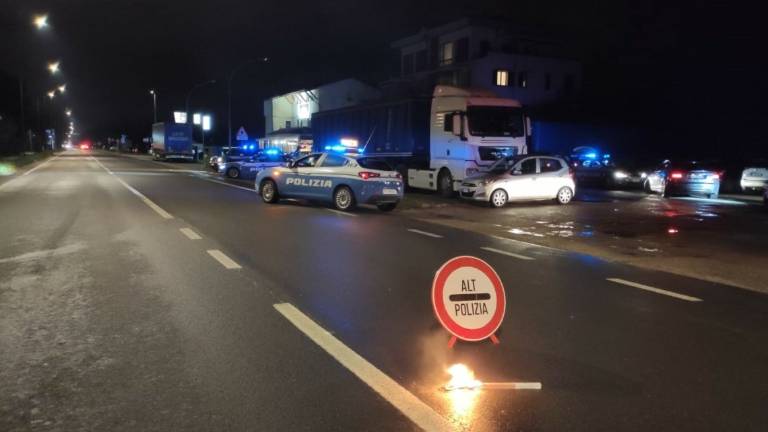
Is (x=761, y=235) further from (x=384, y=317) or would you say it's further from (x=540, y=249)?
(x=384, y=317)

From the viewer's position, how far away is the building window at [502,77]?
5297 centimetres

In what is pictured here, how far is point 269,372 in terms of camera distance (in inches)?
190

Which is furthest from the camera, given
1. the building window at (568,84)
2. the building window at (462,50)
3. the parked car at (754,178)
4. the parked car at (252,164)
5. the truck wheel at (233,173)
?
the building window at (568,84)

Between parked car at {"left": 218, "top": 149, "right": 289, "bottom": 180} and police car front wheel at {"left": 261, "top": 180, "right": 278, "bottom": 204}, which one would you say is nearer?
police car front wheel at {"left": 261, "top": 180, "right": 278, "bottom": 204}

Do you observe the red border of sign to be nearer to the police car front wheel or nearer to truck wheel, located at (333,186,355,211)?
truck wheel, located at (333,186,355,211)

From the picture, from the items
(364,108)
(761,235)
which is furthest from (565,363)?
(364,108)

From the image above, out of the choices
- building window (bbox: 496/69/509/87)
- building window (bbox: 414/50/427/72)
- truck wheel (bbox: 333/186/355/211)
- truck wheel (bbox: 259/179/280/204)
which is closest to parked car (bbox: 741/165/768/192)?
truck wheel (bbox: 333/186/355/211)

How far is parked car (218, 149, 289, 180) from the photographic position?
31.2m

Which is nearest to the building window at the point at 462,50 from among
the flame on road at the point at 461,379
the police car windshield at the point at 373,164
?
the police car windshield at the point at 373,164

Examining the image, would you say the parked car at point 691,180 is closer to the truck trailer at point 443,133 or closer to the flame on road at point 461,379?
the truck trailer at point 443,133

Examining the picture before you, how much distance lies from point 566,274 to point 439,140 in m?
13.3

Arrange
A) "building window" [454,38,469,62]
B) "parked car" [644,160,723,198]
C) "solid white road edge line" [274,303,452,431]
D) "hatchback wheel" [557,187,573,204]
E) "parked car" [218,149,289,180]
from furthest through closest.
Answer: "building window" [454,38,469,62] < "parked car" [218,149,289,180] < "parked car" [644,160,723,198] < "hatchback wheel" [557,187,573,204] < "solid white road edge line" [274,303,452,431]

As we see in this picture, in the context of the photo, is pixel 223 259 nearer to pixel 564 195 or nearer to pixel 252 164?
pixel 564 195

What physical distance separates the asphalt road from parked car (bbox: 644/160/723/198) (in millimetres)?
15074
